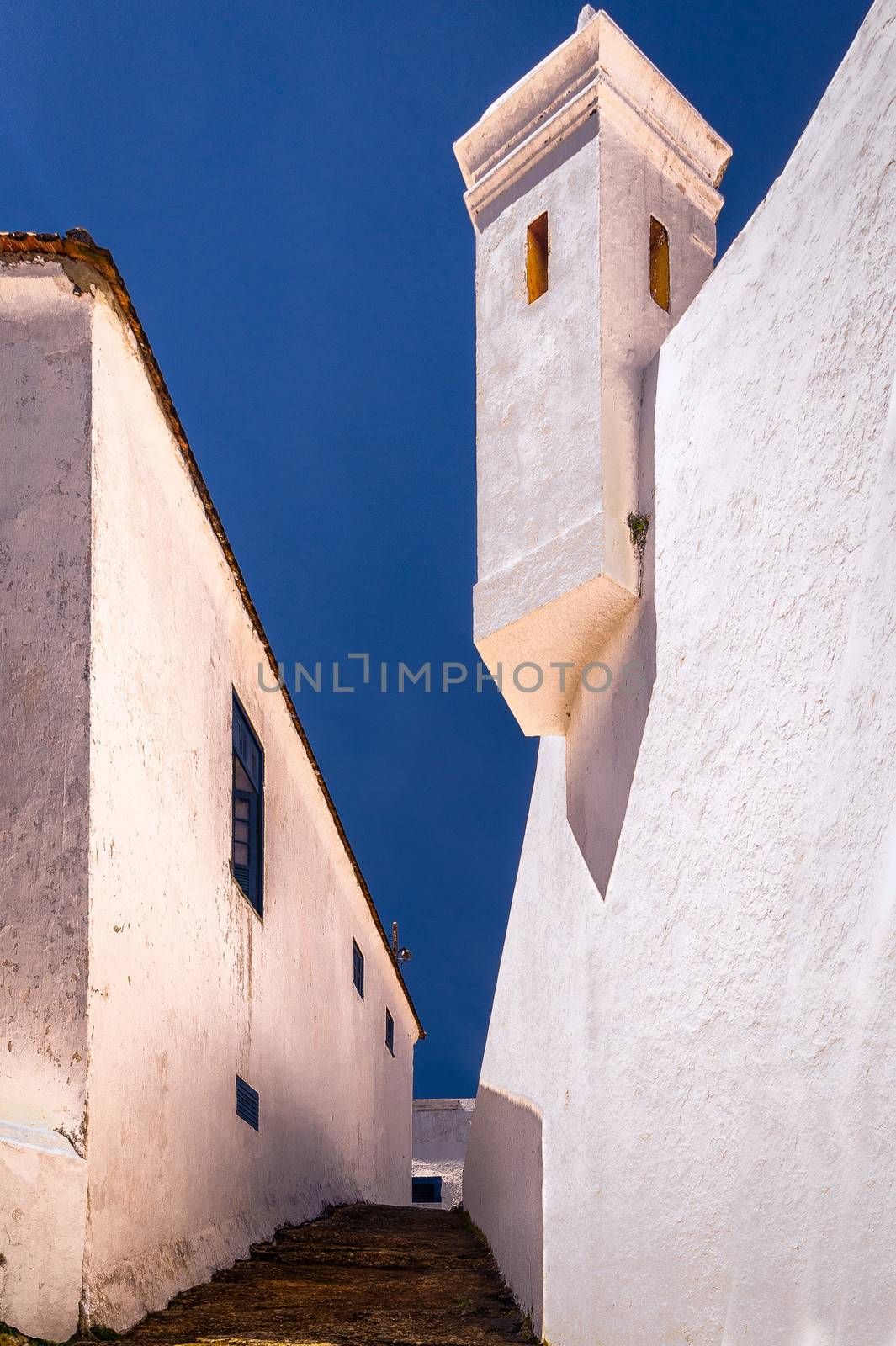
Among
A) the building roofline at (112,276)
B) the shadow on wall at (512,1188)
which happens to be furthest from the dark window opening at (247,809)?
the shadow on wall at (512,1188)

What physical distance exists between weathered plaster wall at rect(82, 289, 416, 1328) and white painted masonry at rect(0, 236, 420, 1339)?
0.02 m

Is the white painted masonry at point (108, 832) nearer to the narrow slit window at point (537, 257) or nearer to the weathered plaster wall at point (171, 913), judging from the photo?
the weathered plaster wall at point (171, 913)

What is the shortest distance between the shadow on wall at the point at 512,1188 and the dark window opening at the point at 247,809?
6.96 ft

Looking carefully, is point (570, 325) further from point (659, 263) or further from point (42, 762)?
point (42, 762)

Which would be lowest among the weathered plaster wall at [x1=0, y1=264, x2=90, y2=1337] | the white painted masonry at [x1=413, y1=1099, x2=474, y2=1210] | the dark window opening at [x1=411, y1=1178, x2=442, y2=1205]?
the dark window opening at [x1=411, y1=1178, x2=442, y2=1205]

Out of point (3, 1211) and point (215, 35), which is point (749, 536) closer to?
point (3, 1211)

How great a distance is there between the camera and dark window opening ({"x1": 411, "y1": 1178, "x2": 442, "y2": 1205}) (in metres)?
22.6

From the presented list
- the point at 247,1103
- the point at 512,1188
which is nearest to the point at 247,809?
the point at 247,1103

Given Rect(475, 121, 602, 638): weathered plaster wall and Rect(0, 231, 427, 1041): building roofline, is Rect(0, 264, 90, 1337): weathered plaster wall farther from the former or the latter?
Rect(475, 121, 602, 638): weathered plaster wall

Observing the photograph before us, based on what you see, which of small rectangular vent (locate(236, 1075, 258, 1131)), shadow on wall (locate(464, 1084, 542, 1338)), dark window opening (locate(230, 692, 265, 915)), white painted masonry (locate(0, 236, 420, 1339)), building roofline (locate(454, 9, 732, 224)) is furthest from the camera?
dark window opening (locate(230, 692, 265, 915))

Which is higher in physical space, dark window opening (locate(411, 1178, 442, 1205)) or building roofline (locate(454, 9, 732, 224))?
building roofline (locate(454, 9, 732, 224))

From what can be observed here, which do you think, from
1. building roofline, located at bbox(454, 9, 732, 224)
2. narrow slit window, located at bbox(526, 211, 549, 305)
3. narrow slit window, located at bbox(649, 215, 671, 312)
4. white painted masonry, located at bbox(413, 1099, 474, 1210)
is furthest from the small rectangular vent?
white painted masonry, located at bbox(413, 1099, 474, 1210)

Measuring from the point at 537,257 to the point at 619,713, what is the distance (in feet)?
8.12

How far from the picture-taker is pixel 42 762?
4.64 metres
